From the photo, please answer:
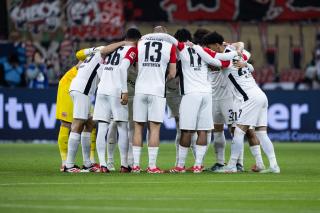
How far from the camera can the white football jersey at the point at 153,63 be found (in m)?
19.0

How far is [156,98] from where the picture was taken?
19.1 metres

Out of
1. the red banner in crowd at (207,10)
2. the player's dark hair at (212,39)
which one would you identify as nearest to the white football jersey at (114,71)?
the player's dark hair at (212,39)

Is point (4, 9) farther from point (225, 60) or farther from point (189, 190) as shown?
point (189, 190)

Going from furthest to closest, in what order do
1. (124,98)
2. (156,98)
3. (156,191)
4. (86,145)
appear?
(86,145) → (156,98) → (124,98) → (156,191)

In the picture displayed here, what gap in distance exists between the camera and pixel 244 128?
19.5m

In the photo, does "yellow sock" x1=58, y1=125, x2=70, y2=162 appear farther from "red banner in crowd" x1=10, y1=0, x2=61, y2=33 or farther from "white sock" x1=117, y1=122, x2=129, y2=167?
"red banner in crowd" x1=10, y1=0, x2=61, y2=33

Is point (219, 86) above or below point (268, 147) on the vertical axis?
above

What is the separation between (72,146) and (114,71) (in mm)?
1428

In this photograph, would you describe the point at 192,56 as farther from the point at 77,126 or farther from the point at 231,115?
the point at 77,126

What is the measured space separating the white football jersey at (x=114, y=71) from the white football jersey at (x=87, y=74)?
33cm

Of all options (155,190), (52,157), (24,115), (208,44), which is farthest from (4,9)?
(155,190)

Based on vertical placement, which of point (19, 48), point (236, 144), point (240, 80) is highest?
point (240, 80)

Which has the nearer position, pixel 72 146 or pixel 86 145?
pixel 72 146

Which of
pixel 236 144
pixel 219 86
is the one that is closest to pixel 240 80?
pixel 219 86
